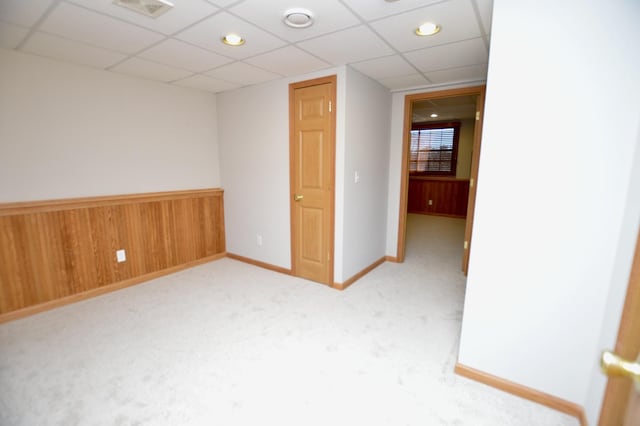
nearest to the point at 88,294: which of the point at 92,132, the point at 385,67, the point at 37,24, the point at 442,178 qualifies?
the point at 92,132

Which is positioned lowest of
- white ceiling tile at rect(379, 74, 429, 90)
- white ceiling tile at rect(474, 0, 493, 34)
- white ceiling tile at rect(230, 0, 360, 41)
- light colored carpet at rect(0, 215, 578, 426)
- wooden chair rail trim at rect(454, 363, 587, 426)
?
light colored carpet at rect(0, 215, 578, 426)

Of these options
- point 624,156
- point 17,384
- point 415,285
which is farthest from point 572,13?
point 17,384

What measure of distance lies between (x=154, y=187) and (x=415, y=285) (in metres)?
3.28

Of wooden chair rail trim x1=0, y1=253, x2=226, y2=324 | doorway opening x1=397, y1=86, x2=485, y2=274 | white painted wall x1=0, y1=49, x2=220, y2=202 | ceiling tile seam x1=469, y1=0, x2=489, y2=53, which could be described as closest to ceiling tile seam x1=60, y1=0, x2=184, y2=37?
white painted wall x1=0, y1=49, x2=220, y2=202

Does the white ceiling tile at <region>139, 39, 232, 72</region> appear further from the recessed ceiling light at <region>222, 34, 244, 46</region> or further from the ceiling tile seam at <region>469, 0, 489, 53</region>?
the ceiling tile seam at <region>469, 0, 489, 53</region>

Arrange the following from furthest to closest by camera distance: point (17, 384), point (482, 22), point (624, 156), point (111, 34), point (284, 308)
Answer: point (284, 308), point (111, 34), point (482, 22), point (17, 384), point (624, 156)

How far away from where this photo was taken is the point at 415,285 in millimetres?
3271

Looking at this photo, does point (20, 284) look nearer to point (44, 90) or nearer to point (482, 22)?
point (44, 90)

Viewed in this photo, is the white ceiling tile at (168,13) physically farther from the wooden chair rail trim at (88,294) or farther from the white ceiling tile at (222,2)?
the wooden chair rail trim at (88,294)

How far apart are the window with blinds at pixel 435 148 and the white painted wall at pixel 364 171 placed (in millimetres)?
3847

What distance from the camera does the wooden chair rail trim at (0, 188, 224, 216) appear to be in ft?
7.99

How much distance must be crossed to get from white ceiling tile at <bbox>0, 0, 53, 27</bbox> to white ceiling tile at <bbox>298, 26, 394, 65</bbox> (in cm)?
163

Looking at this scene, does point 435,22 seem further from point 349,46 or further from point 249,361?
point 249,361

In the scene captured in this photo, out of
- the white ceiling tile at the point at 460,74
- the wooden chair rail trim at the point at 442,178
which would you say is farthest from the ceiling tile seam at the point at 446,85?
the wooden chair rail trim at the point at 442,178
